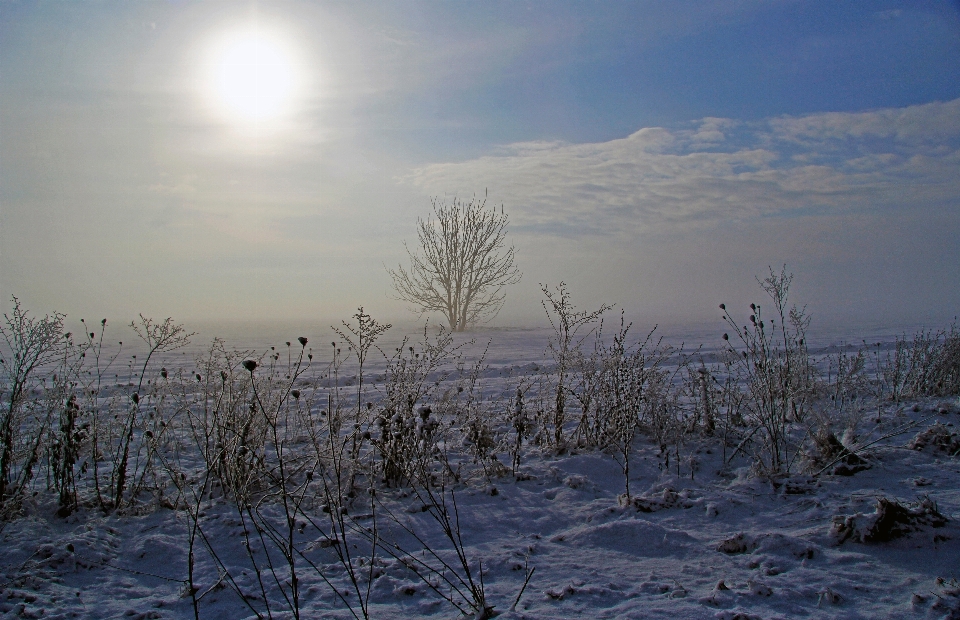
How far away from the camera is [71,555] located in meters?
2.97

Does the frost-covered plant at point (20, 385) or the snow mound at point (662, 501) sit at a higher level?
the frost-covered plant at point (20, 385)

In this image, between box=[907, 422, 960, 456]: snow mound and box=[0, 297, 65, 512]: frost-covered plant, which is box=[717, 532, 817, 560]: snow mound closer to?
box=[907, 422, 960, 456]: snow mound

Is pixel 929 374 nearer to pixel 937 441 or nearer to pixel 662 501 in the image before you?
pixel 937 441

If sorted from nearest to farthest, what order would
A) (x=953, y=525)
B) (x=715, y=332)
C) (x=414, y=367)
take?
(x=953, y=525)
(x=414, y=367)
(x=715, y=332)

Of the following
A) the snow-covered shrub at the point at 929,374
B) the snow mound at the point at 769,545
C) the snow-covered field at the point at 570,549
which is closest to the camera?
the snow-covered field at the point at 570,549

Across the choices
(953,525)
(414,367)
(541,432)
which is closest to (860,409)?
(953,525)

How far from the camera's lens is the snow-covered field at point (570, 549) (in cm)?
235

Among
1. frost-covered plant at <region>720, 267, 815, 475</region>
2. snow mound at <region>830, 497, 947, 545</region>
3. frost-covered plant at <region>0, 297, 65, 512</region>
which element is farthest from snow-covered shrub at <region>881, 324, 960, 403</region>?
frost-covered plant at <region>0, 297, 65, 512</region>

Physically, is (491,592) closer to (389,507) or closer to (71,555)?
(389,507)

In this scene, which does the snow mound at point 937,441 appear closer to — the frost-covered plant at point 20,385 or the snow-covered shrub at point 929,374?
the snow-covered shrub at point 929,374

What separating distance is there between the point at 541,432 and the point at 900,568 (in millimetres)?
2846

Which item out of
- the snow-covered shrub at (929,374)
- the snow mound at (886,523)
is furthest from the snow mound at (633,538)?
the snow-covered shrub at (929,374)

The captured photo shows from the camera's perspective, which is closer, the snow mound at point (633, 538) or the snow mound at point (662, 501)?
the snow mound at point (633, 538)

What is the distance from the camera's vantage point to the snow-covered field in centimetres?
235
